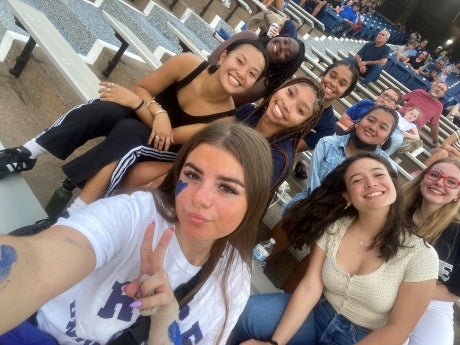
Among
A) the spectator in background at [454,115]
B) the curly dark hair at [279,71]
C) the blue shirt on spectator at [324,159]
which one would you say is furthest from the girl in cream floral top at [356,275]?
the spectator in background at [454,115]

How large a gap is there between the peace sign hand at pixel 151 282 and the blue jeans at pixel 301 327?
0.99 metres

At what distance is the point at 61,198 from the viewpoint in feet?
5.88

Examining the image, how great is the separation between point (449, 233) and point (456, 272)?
226 millimetres

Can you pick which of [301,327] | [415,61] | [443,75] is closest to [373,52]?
[301,327]

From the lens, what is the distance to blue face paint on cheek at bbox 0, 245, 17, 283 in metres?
0.64

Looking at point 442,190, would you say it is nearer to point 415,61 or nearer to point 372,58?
point 372,58

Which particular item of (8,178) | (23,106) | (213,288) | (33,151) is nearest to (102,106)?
(33,151)

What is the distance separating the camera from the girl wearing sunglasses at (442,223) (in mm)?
1881

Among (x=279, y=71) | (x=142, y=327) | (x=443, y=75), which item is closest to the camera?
(x=142, y=327)

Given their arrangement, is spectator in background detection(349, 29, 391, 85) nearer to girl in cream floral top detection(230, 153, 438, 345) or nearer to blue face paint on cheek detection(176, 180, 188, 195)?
girl in cream floral top detection(230, 153, 438, 345)

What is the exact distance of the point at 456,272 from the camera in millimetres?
1912

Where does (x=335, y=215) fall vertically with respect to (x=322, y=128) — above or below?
below

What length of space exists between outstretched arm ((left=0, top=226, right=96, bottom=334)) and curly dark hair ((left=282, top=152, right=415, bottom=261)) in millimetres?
1290

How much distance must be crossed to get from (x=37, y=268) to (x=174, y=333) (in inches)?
17.5
